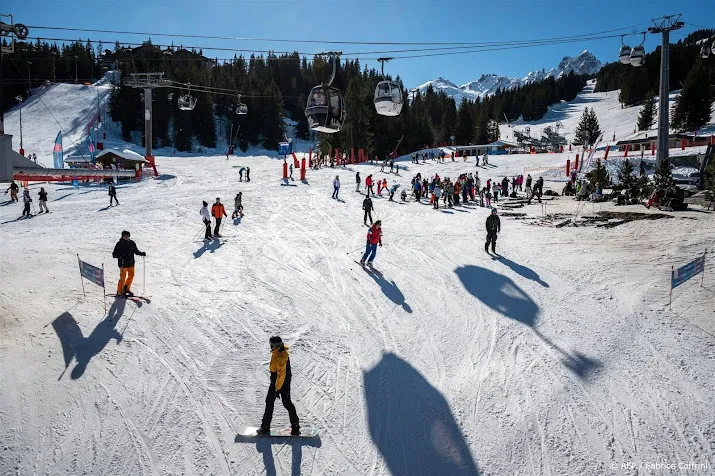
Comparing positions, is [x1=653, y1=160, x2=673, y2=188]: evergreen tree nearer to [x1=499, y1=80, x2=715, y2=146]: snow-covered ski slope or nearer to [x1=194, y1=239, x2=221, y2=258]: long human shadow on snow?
[x1=194, y1=239, x2=221, y2=258]: long human shadow on snow

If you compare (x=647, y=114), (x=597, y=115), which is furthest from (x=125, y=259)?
(x=597, y=115)

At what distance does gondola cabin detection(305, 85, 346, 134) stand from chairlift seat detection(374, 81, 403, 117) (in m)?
1.53

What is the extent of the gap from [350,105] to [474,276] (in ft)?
155

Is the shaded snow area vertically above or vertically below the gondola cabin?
below

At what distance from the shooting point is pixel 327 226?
18.1 metres

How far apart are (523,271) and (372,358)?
20.0ft

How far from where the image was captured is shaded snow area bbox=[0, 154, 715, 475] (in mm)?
5727

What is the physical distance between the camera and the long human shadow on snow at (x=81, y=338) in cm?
732

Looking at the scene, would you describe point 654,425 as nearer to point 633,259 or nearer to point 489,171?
point 633,259

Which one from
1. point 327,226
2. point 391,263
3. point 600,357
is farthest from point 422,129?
point 600,357

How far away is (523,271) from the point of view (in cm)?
1204

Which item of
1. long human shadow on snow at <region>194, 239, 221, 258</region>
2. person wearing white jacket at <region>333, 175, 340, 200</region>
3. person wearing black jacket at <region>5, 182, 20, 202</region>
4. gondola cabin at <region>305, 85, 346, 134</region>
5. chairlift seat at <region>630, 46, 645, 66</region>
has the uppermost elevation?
chairlift seat at <region>630, 46, 645, 66</region>

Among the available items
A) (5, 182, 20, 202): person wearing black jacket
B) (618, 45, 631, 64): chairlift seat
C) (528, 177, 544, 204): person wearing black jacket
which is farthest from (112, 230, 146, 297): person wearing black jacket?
(618, 45, 631, 64): chairlift seat

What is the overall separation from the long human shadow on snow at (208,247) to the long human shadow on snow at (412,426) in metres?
8.41
